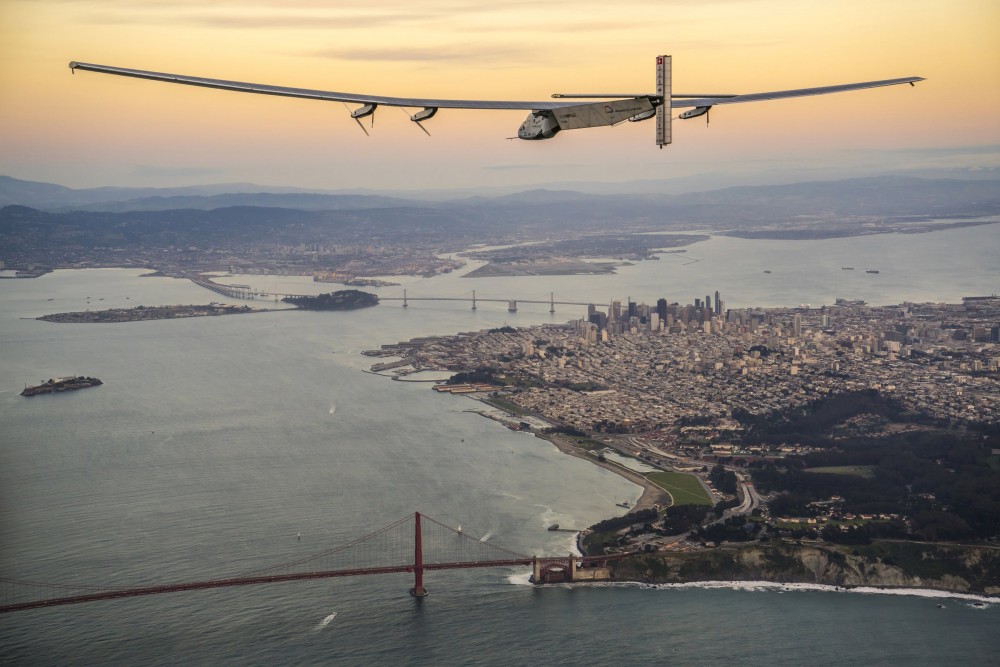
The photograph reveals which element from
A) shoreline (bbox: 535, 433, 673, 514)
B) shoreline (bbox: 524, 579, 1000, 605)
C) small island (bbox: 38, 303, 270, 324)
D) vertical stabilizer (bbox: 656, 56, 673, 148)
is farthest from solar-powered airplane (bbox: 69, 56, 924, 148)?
small island (bbox: 38, 303, 270, 324)

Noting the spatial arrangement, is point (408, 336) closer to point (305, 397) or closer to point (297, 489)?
point (305, 397)

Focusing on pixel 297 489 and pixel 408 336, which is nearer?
pixel 297 489

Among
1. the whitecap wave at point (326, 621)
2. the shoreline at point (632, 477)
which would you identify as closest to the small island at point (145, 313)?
the shoreline at point (632, 477)

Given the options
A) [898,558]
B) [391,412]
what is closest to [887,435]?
[898,558]

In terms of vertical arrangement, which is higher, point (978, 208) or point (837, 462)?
point (978, 208)

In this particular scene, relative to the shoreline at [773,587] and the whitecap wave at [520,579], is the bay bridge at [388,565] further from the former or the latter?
the shoreline at [773,587]
